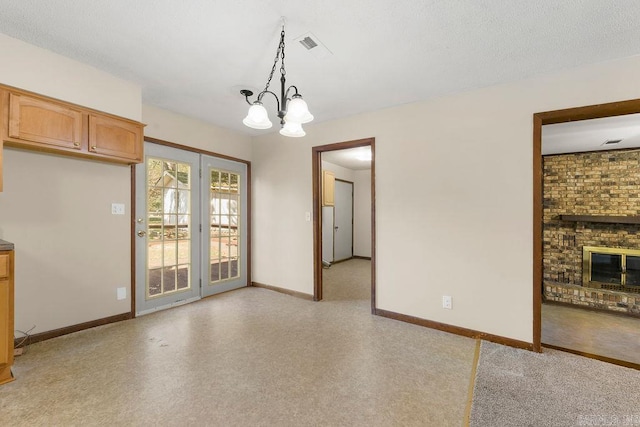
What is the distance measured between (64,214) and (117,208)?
1.41 feet

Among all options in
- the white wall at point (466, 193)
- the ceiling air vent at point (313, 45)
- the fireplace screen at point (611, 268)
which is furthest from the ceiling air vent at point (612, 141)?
the ceiling air vent at point (313, 45)

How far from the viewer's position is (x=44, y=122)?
7.13ft

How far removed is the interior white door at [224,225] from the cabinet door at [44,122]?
154cm

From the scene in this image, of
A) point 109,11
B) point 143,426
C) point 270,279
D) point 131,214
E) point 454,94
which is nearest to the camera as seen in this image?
point 143,426

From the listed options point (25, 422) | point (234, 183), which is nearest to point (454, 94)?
point (234, 183)

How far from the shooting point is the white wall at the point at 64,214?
224 cm

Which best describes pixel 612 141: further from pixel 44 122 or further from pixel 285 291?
pixel 44 122

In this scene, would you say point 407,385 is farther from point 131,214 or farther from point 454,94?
point 131,214

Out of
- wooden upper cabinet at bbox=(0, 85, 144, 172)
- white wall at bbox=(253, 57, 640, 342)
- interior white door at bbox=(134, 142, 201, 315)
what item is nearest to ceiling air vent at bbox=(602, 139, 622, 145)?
white wall at bbox=(253, 57, 640, 342)

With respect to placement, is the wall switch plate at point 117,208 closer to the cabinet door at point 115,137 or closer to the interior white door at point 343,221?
the cabinet door at point 115,137

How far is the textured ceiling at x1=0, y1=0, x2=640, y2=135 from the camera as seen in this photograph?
1660 millimetres

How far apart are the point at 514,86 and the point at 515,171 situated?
31.0 inches

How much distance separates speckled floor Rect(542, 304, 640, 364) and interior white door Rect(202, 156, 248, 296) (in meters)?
3.88

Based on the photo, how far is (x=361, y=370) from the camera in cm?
205
